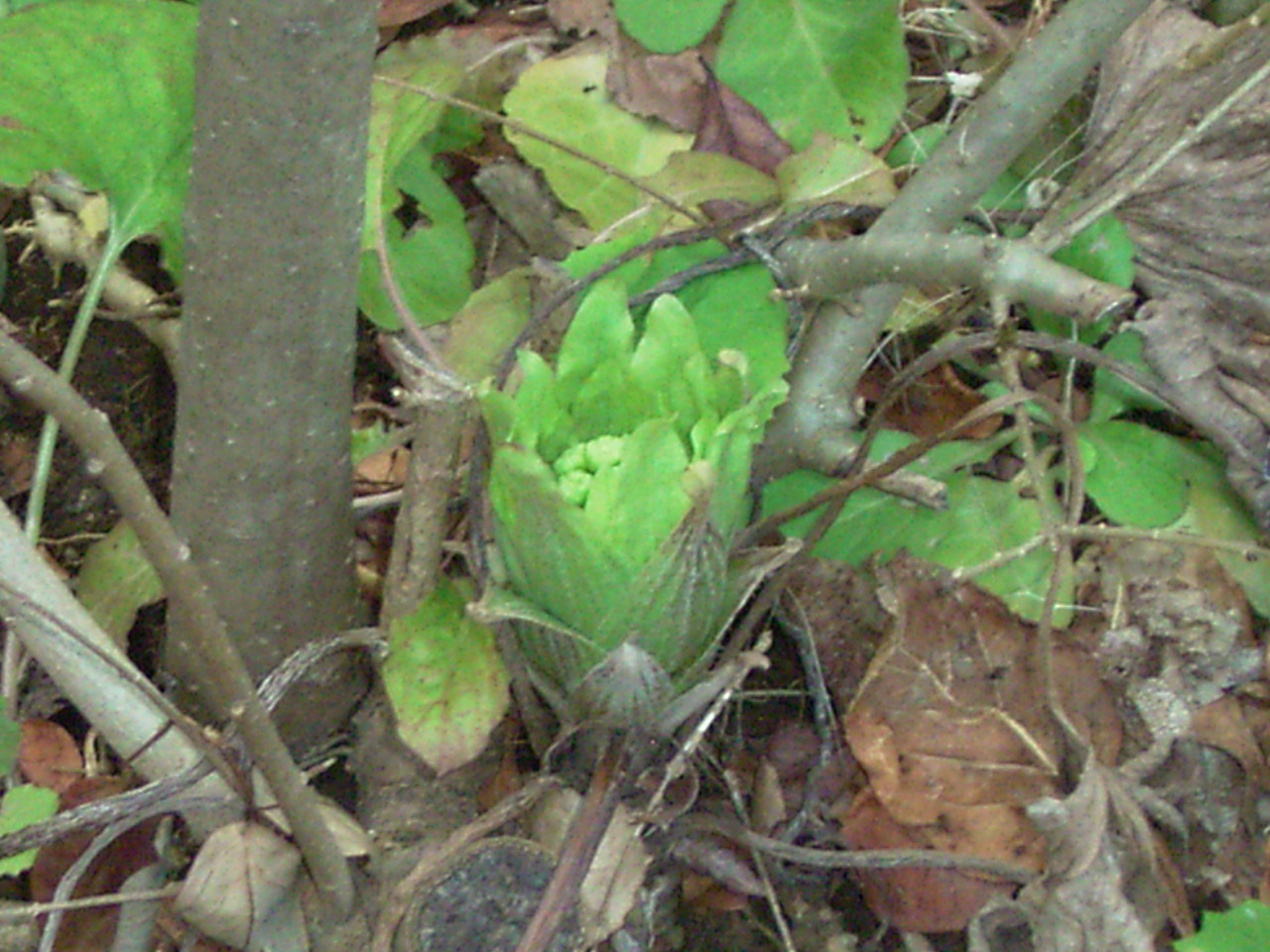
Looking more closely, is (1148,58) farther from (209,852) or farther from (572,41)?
(209,852)

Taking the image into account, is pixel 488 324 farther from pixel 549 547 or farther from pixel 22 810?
pixel 22 810

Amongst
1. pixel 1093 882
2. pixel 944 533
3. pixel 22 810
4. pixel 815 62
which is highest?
pixel 815 62

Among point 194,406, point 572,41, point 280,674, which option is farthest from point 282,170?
point 572,41

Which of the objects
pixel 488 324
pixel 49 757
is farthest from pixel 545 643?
pixel 49 757

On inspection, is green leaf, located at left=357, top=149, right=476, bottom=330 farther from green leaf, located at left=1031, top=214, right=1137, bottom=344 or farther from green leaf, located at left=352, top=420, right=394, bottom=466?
green leaf, located at left=1031, top=214, right=1137, bottom=344

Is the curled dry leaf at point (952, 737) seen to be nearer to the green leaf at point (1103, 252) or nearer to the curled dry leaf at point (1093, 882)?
the curled dry leaf at point (1093, 882)

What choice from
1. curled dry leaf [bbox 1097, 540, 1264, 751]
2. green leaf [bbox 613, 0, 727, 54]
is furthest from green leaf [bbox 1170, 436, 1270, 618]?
green leaf [bbox 613, 0, 727, 54]
